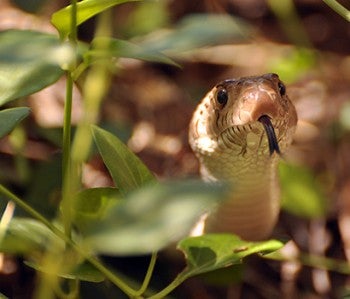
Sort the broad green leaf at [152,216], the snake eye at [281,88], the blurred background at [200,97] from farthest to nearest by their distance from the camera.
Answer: the blurred background at [200,97] → the snake eye at [281,88] → the broad green leaf at [152,216]

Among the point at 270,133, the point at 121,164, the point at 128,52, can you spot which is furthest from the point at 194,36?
the point at 270,133

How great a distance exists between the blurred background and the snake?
13cm

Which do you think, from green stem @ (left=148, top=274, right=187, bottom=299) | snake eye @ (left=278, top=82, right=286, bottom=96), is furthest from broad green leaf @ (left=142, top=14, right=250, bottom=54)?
snake eye @ (left=278, top=82, right=286, bottom=96)

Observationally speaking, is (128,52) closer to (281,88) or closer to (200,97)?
(281,88)

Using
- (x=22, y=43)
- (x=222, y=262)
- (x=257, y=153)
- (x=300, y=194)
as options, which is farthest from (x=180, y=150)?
(x=22, y=43)

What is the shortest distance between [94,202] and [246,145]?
0.56 m

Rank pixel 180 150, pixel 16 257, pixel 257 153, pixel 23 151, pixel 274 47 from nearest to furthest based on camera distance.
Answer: pixel 257 153 < pixel 16 257 < pixel 23 151 < pixel 180 150 < pixel 274 47

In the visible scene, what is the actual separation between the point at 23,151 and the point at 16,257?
0.41 meters

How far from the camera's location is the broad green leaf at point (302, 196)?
225 centimetres

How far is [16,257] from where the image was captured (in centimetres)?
218

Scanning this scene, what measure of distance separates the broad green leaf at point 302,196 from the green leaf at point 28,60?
0.98 metres

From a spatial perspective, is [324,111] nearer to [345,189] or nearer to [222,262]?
[345,189]

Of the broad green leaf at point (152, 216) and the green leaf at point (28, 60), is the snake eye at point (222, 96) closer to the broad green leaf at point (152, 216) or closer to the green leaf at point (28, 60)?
the green leaf at point (28, 60)

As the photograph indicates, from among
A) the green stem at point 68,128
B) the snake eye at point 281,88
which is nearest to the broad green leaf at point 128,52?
the green stem at point 68,128
